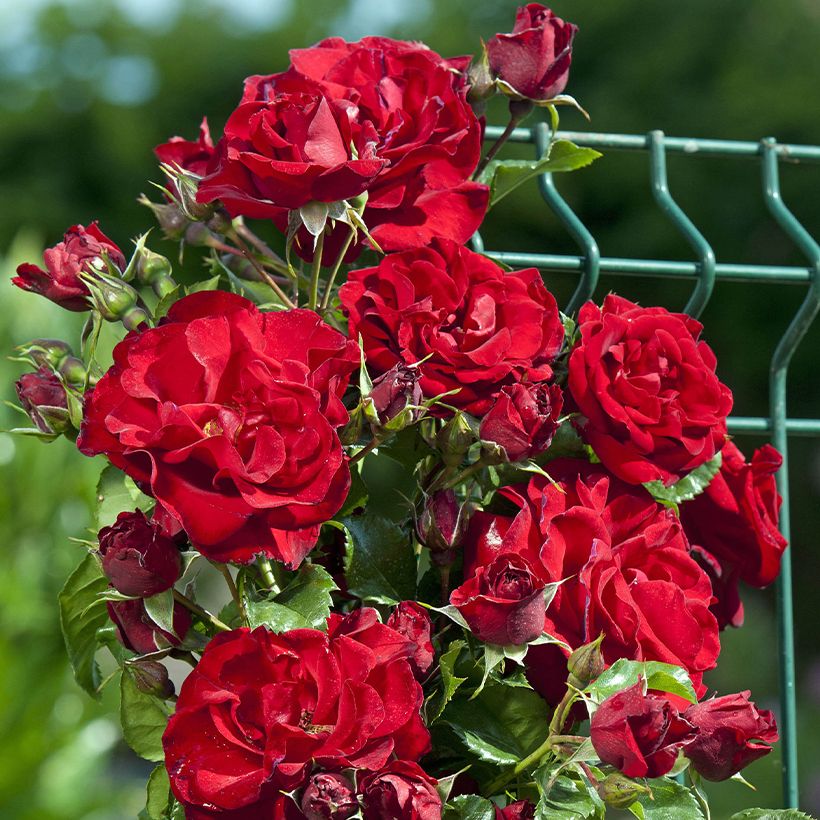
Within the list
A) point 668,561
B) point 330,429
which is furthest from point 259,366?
point 668,561

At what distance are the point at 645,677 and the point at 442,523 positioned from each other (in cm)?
12

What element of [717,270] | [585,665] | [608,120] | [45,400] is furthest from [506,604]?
[608,120]

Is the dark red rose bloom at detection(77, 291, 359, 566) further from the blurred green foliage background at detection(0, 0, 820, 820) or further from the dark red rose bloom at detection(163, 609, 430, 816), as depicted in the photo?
the blurred green foliage background at detection(0, 0, 820, 820)

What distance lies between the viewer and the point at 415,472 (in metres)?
0.62

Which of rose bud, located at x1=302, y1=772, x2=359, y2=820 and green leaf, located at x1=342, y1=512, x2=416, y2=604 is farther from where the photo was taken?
green leaf, located at x1=342, y1=512, x2=416, y2=604

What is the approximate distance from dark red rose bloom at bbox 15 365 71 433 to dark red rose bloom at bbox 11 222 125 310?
48 millimetres

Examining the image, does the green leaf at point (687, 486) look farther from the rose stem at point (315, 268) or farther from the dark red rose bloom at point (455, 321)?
the rose stem at point (315, 268)

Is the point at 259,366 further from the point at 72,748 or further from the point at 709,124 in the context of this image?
the point at 709,124

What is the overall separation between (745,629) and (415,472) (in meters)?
3.56

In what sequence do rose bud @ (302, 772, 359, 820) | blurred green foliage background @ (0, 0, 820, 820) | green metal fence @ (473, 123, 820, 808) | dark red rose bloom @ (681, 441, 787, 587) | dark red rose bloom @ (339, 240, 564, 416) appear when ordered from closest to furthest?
rose bud @ (302, 772, 359, 820) → dark red rose bloom @ (339, 240, 564, 416) → dark red rose bloom @ (681, 441, 787, 587) → green metal fence @ (473, 123, 820, 808) → blurred green foliage background @ (0, 0, 820, 820)

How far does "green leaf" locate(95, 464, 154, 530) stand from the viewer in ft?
2.02

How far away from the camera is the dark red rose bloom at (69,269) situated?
1.96ft

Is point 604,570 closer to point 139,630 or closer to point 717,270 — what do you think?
point 139,630

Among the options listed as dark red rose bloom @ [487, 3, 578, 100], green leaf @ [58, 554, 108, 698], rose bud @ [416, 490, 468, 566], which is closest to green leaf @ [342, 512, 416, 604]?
rose bud @ [416, 490, 468, 566]
